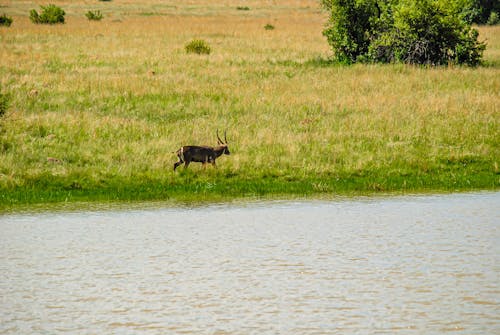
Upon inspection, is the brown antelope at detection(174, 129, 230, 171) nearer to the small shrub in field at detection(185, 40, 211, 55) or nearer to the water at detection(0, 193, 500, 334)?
the water at detection(0, 193, 500, 334)

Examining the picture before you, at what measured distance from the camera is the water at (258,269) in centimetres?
905

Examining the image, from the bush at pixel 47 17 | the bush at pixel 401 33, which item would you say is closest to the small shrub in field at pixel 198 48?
the bush at pixel 401 33

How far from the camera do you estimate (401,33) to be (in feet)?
117

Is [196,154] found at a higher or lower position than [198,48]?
higher

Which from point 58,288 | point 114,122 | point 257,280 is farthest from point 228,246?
point 114,122

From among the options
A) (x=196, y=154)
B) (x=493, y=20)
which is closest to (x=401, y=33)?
(x=196, y=154)

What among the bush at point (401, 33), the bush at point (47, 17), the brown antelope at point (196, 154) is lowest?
the bush at point (47, 17)

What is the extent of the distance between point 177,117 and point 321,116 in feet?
13.9

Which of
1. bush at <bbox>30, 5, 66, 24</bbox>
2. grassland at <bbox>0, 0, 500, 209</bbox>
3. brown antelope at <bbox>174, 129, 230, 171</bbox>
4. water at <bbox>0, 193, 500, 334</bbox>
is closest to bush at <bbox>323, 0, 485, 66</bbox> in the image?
grassland at <bbox>0, 0, 500, 209</bbox>

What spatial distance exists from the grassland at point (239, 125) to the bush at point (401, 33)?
147cm

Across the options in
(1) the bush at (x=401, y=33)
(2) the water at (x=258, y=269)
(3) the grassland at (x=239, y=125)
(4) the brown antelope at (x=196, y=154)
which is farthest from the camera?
(1) the bush at (x=401, y=33)

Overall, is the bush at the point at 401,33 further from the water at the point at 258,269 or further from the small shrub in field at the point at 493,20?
the small shrub in field at the point at 493,20

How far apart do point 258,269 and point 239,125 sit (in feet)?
38.7

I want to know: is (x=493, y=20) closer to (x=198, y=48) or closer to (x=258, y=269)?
(x=198, y=48)
